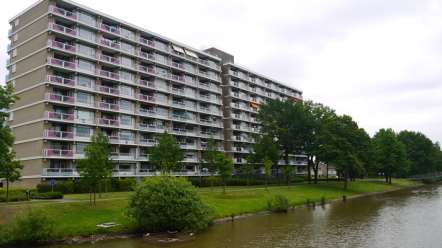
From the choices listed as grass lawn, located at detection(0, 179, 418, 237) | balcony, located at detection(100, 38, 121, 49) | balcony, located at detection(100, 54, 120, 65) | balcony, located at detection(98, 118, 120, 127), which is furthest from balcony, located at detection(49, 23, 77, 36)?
grass lawn, located at detection(0, 179, 418, 237)

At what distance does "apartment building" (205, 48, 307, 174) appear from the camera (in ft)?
362

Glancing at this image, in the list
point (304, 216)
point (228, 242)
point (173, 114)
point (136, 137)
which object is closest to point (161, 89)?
point (173, 114)

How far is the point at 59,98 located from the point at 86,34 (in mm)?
14175

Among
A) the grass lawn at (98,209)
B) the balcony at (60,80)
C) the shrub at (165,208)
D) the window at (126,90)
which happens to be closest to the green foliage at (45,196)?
the grass lawn at (98,209)

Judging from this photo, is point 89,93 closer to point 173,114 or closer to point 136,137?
point 136,137

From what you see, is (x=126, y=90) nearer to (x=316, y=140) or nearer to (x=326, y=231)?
(x=316, y=140)

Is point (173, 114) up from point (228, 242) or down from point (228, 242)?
up

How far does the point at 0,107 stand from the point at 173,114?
53546 millimetres

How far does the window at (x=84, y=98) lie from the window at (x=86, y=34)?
35.0ft

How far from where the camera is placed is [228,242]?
33.6m

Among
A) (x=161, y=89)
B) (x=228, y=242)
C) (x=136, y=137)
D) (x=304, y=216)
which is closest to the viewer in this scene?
(x=228, y=242)

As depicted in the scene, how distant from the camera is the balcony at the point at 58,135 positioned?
65125 mm

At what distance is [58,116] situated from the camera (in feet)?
220

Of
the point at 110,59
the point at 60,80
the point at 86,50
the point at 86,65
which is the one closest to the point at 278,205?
the point at 60,80
